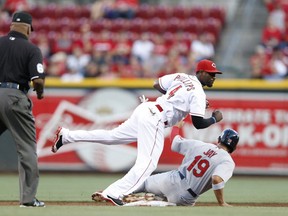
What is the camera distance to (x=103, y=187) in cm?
1243

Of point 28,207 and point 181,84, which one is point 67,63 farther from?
point 28,207

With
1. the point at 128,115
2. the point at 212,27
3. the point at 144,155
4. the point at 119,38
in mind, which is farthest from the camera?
the point at 212,27

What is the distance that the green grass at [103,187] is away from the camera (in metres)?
8.04

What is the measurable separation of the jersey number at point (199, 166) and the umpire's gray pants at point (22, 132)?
6.23 ft

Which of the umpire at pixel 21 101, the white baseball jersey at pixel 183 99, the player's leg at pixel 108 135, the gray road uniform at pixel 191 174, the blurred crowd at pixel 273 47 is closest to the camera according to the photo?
the umpire at pixel 21 101

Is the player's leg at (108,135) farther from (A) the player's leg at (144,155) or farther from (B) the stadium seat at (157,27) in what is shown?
(B) the stadium seat at (157,27)

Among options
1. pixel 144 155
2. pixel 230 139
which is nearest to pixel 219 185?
pixel 230 139

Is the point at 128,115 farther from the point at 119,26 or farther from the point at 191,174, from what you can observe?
the point at 191,174

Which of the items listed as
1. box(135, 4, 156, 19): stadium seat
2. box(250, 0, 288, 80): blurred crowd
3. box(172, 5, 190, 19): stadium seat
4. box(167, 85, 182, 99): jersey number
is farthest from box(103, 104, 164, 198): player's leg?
box(135, 4, 156, 19): stadium seat

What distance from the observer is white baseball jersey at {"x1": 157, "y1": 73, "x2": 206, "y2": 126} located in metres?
9.45

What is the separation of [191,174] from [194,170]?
0.07m

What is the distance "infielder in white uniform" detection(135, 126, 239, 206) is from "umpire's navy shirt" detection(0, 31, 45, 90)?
2086mm

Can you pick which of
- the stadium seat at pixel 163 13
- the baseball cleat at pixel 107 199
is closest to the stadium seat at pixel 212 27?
the stadium seat at pixel 163 13

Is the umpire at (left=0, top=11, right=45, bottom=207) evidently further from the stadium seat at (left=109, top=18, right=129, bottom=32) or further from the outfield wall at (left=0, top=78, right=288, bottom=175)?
the stadium seat at (left=109, top=18, right=129, bottom=32)
